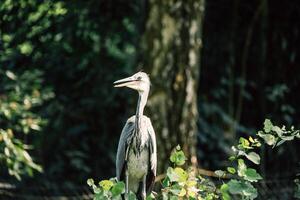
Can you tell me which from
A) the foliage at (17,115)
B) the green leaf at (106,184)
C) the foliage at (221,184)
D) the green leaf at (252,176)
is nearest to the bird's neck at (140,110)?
the foliage at (221,184)

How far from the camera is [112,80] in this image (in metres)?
8.27

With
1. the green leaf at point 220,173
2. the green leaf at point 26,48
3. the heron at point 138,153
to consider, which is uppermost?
the green leaf at point 26,48

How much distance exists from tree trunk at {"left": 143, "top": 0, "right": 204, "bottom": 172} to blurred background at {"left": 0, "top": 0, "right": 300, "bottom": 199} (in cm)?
123

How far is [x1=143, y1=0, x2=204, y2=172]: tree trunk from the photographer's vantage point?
5.70 metres

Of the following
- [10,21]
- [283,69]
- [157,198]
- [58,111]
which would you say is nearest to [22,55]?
[10,21]

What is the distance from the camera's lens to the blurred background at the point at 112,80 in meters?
7.04

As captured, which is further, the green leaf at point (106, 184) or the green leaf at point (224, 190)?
the green leaf at point (106, 184)

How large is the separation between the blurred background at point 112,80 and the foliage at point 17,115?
2 centimetres

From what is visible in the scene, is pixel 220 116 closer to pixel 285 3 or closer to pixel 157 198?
pixel 285 3

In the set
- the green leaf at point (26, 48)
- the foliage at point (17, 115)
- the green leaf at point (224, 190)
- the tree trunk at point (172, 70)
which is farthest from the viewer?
the green leaf at point (26, 48)

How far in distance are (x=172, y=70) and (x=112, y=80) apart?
102 inches

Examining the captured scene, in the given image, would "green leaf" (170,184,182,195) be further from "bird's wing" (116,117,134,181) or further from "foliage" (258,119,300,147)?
"bird's wing" (116,117,134,181)

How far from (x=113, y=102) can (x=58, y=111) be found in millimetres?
656

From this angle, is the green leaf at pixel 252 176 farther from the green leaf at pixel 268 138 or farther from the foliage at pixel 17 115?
the foliage at pixel 17 115
